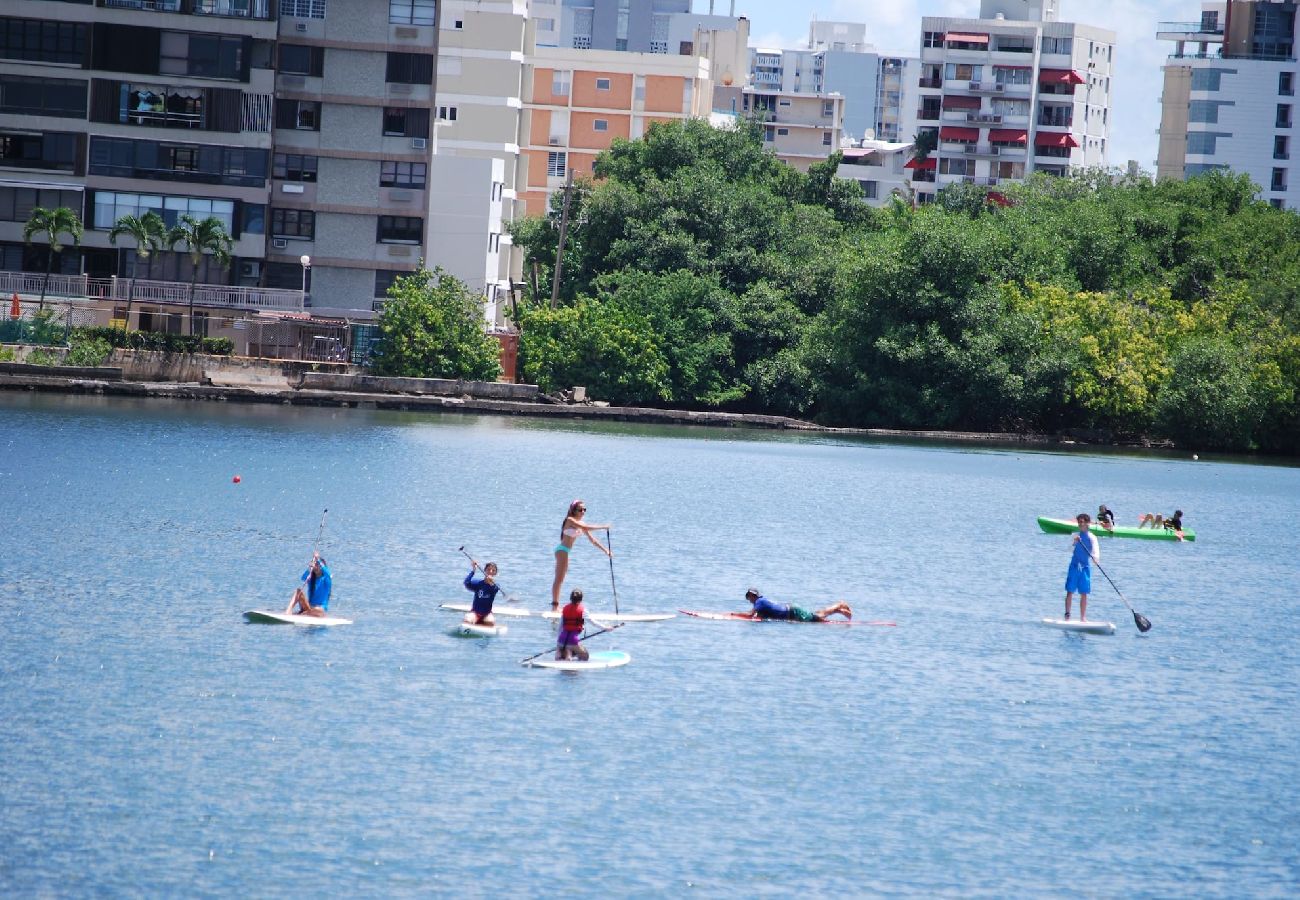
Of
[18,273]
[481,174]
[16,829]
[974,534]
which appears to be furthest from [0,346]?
[16,829]

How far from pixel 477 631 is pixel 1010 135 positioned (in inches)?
5822

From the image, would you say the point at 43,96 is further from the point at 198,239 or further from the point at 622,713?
the point at 622,713

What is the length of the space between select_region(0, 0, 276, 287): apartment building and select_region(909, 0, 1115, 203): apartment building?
92677mm

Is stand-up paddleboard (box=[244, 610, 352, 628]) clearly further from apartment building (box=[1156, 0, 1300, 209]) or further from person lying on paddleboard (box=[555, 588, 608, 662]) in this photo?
apartment building (box=[1156, 0, 1300, 209])

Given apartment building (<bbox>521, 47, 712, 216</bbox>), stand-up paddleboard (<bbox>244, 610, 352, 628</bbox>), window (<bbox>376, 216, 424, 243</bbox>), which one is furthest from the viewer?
apartment building (<bbox>521, 47, 712, 216</bbox>)

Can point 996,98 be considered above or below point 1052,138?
above

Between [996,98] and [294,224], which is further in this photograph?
[996,98]

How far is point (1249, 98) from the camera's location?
15575cm

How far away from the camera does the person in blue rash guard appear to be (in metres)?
32.5

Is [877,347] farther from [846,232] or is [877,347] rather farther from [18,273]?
[18,273]

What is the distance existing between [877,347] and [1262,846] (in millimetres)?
69126

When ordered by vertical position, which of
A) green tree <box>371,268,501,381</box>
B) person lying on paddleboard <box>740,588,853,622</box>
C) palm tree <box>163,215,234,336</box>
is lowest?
person lying on paddleboard <box>740,588,853,622</box>

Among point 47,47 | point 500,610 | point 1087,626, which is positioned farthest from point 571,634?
point 47,47

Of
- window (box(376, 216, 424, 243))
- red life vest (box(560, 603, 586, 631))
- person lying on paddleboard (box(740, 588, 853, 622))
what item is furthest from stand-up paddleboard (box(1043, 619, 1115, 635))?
window (box(376, 216, 424, 243))
